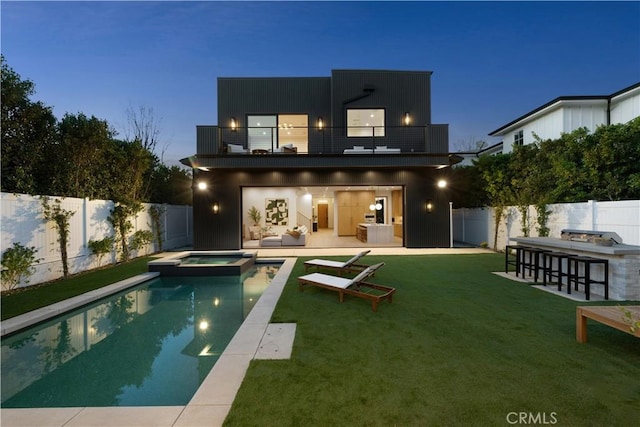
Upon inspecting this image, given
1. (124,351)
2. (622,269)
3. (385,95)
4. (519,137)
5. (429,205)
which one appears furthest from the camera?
(519,137)

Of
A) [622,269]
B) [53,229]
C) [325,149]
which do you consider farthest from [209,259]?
[622,269]

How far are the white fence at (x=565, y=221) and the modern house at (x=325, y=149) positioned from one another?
6.51 feet

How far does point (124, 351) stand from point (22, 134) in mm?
6650

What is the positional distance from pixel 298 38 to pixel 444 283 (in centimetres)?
2462

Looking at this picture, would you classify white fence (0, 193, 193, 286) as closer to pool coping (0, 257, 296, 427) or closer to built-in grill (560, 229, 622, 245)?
pool coping (0, 257, 296, 427)

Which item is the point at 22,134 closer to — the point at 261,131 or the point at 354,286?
the point at 261,131

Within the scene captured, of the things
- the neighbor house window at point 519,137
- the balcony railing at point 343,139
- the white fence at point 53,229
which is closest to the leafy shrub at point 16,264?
the white fence at point 53,229

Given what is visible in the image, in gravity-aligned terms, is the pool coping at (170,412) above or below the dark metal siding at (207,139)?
below

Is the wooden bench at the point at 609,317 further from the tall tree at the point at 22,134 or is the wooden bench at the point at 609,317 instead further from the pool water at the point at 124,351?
the tall tree at the point at 22,134

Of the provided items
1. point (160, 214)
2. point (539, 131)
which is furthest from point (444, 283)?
point (539, 131)

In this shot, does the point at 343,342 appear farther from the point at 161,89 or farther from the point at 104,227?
the point at 161,89

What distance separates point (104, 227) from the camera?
29.8ft

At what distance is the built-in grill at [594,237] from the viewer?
5.54 metres

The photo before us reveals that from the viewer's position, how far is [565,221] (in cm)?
826
